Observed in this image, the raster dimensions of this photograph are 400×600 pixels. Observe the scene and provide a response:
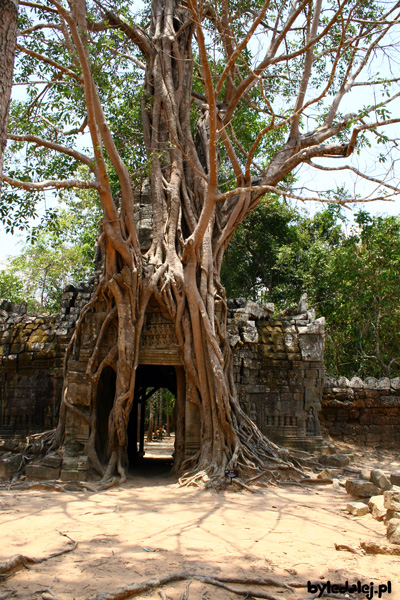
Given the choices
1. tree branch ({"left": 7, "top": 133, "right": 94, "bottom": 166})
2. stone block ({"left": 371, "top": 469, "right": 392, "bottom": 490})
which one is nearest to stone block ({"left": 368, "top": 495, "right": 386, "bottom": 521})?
stone block ({"left": 371, "top": 469, "right": 392, "bottom": 490})

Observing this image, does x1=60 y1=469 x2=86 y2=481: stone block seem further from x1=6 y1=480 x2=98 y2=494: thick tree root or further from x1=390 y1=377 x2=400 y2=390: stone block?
x1=390 y1=377 x2=400 y2=390: stone block

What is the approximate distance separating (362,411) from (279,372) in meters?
2.09

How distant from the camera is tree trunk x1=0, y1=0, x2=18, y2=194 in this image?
222 centimetres

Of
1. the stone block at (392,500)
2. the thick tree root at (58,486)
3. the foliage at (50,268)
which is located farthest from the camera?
the foliage at (50,268)

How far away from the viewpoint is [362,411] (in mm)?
8594

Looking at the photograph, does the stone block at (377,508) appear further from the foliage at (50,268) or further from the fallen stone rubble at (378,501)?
the foliage at (50,268)

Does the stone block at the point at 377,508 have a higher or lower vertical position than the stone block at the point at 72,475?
higher

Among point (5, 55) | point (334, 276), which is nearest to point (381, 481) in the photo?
point (5, 55)

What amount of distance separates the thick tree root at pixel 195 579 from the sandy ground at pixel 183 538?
0.13 ft

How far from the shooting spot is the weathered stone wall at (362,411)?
8.48 m

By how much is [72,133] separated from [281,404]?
5.18 metres

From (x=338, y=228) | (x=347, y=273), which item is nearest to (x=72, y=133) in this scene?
(x=347, y=273)

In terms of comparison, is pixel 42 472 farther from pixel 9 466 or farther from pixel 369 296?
pixel 369 296

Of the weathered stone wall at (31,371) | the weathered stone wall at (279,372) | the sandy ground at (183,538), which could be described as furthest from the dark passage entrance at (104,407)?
the weathered stone wall at (279,372)
